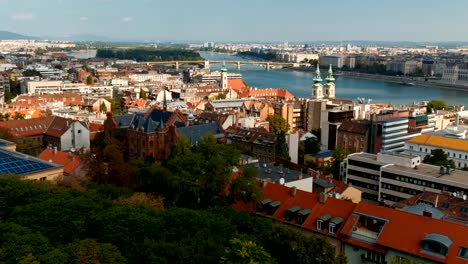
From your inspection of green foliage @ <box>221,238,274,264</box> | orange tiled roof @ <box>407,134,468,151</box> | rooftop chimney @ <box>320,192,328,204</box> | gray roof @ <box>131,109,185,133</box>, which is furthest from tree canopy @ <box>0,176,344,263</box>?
orange tiled roof @ <box>407,134,468,151</box>

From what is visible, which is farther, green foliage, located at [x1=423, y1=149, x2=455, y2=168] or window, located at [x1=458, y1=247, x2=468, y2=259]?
green foliage, located at [x1=423, y1=149, x2=455, y2=168]

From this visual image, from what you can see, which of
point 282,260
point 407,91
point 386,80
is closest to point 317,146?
point 282,260

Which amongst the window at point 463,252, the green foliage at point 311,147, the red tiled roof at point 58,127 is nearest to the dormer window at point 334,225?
the window at point 463,252

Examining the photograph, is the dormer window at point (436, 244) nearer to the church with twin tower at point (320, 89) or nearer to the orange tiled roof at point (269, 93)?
the church with twin tower at point (320, 89)

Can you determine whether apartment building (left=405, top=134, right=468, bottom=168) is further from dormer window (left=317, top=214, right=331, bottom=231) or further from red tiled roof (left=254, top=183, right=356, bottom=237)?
dormer window (left=317, top=214, right=331, bottom=231)

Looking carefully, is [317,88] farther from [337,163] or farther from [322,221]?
[322,221]

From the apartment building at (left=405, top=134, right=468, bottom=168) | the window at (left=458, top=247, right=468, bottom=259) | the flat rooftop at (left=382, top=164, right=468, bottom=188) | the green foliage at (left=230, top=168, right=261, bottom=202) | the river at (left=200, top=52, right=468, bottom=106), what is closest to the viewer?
the window at (left=458, top=247, right=468, bottom=259)

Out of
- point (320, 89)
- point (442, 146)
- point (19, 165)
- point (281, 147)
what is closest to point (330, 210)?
point (19, 165)
